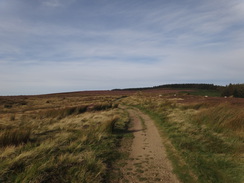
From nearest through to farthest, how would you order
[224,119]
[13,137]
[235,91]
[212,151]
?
1. [212,151]
2. [13,137]
3. [224,119]
4. [235,91]

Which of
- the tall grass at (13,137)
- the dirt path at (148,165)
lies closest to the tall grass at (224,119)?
the dirt path at (148,165)

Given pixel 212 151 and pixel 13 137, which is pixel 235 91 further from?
pixel 13 137

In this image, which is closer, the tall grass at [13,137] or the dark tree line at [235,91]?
the tall grass at [13,137]

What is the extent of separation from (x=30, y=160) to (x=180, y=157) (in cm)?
485

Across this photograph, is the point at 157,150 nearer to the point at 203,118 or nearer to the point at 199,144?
the point at 199,144

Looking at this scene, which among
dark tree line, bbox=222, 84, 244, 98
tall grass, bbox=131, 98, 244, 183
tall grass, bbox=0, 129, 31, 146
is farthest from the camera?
dark tree line, bbox=222, 84, 244, 98

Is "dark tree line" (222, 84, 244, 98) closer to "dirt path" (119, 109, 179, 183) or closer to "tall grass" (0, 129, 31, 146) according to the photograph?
"dirt path" (119, 109, 179, 183)

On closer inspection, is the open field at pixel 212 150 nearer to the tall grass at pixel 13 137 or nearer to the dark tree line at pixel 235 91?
the tall grass at pixel 13 137

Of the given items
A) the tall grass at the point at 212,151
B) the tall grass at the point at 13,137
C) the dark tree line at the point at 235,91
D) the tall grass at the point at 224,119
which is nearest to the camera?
the tall grass at the point at 212,151

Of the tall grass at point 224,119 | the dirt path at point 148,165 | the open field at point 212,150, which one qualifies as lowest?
the dirt path at point 148,165

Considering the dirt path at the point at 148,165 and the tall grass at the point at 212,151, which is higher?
the tall grass at the point at 212,151

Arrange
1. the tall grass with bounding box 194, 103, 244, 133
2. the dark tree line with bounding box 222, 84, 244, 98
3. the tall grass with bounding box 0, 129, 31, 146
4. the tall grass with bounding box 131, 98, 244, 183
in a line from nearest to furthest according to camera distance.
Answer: the tall grass with bounding box 131, 98, 244, 183, the tall grass with bounding box 0, 129, 31, 146, the tall grass with bounding box 194, 103, 244, 133, the dark tree line with bounding box 222, 84, 244, 98

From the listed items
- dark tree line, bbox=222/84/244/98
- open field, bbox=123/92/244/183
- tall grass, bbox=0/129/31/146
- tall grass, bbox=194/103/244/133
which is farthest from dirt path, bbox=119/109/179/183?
dark tree line, bbox=222/84/244/98

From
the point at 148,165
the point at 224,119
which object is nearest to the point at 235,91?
the point at 224,119
